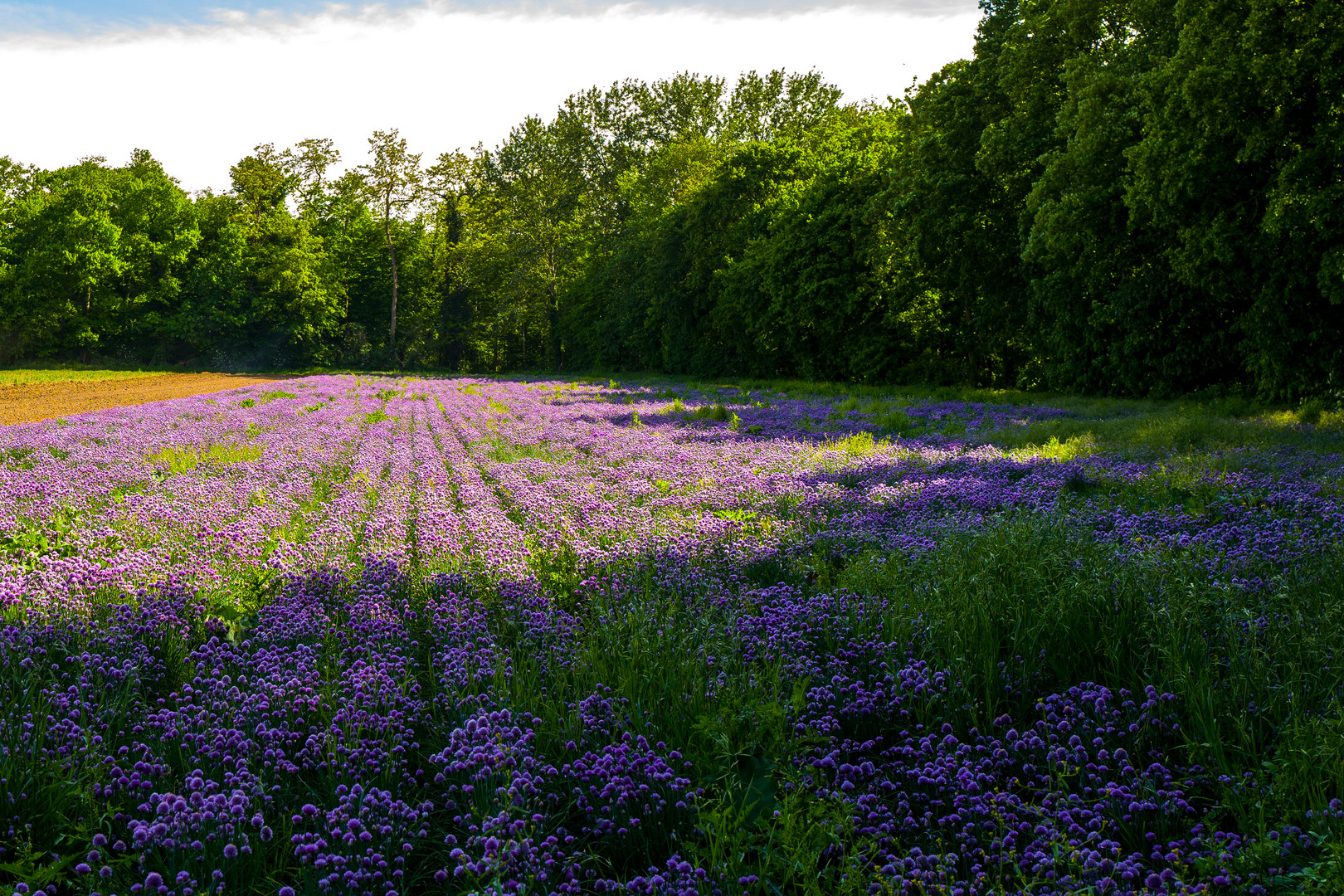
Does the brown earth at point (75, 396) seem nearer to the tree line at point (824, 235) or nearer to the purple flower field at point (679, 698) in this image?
the purple flower field at point (679, 698)

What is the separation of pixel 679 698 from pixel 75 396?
3392cm

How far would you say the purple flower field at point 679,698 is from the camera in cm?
244

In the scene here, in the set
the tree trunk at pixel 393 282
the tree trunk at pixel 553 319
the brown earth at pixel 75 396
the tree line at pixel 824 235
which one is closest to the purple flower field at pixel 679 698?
the tree line at pixel 824 235

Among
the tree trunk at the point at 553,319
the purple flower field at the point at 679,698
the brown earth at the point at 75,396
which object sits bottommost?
the purple flower field at the point at 679,698

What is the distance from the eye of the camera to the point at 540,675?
3.82 m

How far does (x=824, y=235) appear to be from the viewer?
34.8m

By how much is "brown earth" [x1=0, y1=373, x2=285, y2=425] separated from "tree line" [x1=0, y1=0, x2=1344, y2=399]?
28022mm

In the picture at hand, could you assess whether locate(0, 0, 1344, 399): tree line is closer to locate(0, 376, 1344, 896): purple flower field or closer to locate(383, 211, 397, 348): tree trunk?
locate(383, 211, 397, 348): tree trunk

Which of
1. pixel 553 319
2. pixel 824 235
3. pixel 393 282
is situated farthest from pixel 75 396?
pixel 393 282

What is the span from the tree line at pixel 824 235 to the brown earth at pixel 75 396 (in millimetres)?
28022

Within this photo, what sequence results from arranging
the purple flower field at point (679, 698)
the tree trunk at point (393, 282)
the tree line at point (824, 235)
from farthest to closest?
1. the tree trunk at point (393, 282)
2. the tree line at point (824, 235)
3. the purple flower field at point (679, 698)

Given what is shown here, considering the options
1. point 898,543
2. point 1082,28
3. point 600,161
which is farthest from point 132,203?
point 898,543

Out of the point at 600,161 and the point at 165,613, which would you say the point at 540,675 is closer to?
the point at 165,613

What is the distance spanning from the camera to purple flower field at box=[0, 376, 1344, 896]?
2441 millimetres
